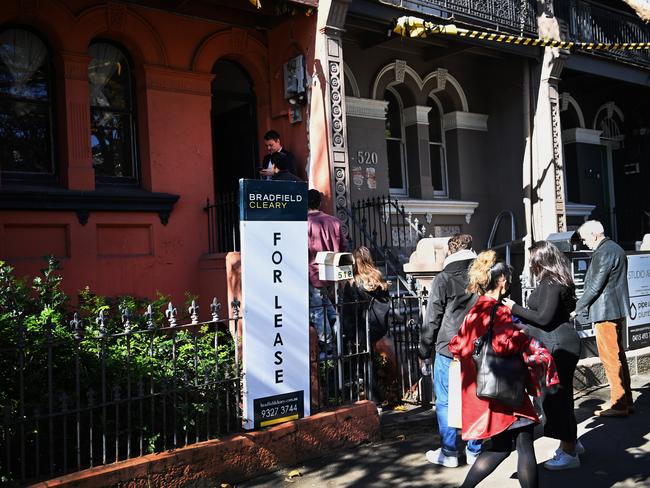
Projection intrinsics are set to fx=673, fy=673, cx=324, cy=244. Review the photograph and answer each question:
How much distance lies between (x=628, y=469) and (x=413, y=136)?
853cm

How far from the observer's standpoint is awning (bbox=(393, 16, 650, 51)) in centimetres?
990

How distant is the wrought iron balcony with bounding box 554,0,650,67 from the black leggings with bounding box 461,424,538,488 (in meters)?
10.2

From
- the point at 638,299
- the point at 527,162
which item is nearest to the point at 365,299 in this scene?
the point at 638,299

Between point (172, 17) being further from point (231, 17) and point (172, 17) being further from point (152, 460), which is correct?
point (152, 460)

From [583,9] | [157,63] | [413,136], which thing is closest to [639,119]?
[583,9]

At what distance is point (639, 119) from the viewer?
16.8 meters

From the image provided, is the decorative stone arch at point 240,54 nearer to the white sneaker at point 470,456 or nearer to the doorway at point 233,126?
the doorway at point 233,126

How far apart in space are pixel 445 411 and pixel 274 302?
165 cm

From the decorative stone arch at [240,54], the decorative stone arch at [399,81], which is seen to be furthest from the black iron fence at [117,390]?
the decorative stone arch at [399,81]

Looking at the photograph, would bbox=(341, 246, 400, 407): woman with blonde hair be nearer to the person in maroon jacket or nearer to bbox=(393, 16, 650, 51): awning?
the person in maroon jacket

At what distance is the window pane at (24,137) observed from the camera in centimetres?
839

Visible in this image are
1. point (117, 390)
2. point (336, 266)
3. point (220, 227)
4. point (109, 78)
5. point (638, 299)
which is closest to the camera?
point (117, 390)

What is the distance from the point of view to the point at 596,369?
8508mm

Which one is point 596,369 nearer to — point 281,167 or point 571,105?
point 281,167
